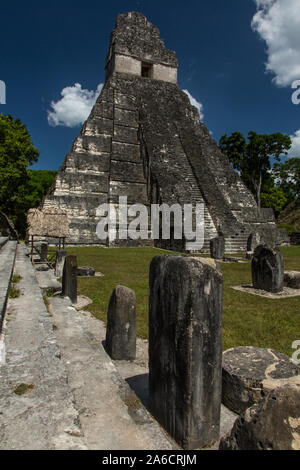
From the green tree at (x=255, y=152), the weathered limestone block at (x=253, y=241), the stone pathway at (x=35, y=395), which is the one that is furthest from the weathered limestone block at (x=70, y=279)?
the green tree at (x=255, y=152)

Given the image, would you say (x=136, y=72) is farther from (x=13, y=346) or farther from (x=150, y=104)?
(x=13, y=346)

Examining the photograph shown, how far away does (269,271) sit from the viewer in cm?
679

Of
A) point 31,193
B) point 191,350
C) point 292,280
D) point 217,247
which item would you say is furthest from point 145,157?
point 31,193

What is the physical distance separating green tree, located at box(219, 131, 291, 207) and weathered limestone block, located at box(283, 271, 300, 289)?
28959 millimetres

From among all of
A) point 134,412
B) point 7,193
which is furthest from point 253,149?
point 134,412

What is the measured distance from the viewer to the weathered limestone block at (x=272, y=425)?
1352 mm

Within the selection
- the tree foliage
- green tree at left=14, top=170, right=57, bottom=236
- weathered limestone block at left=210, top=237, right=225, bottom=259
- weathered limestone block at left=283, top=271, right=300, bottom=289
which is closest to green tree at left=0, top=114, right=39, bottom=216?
the tree foliage

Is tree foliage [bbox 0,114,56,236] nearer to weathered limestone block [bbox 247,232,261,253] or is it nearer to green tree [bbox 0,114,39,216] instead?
green tree [bbox 0,114,39,216]

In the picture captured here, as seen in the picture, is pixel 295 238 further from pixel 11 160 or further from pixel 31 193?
pixel 31 193

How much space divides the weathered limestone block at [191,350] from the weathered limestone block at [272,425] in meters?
0.27

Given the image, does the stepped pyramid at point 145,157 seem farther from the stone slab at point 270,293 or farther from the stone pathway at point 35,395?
the stone pathway at point 35,395

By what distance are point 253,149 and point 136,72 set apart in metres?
16.5

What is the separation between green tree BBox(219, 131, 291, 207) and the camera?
109ft

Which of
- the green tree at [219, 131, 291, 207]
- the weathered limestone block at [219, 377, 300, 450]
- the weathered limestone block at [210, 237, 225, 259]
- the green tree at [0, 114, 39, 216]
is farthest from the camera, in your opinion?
the green tree at [219, 131, 291, 207]
